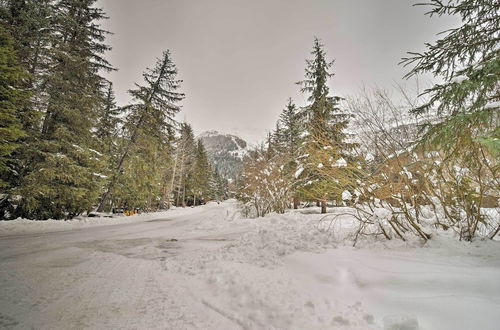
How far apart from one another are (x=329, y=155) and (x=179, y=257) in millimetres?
3934

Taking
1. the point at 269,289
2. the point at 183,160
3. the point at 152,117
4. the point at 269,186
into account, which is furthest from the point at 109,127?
the point at 269,289

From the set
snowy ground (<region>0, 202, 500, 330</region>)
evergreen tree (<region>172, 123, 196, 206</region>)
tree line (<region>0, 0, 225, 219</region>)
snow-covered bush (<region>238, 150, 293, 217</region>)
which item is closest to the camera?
snowy ground (<region>0, 202, 500, 330</region>)

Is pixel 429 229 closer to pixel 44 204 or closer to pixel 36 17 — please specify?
pixel 44 204

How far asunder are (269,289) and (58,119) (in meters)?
12.9

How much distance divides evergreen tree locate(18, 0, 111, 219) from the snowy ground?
18.9ft

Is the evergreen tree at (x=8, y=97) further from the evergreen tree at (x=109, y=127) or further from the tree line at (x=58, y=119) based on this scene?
the evergreen tree at (x=109, y=127)

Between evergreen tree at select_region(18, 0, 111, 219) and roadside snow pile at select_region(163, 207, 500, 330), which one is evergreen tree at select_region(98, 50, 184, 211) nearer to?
evergreen tree at select_region(18, 0, 111, 219)

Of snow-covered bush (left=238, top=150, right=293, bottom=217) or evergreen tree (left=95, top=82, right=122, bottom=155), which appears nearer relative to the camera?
snow-covered bush (left=238, top=150, right=293, bottom=217)

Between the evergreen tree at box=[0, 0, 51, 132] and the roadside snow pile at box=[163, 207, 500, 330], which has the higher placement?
the evergreen tree at box=[0, 0, 51, 132]

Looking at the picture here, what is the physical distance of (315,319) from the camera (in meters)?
2.17

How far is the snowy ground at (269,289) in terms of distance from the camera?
6.81 feet

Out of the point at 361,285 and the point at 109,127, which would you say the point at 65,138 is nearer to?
the point at 109,127

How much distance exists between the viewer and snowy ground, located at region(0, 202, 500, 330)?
6.81ft

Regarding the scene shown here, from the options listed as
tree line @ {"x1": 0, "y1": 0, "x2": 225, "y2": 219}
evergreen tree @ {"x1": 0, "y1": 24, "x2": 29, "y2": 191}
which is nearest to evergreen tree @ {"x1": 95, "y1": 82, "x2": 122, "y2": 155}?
tree line @ {"x1": 0, "y1": 0, "x2": 225, "y2": 219}
